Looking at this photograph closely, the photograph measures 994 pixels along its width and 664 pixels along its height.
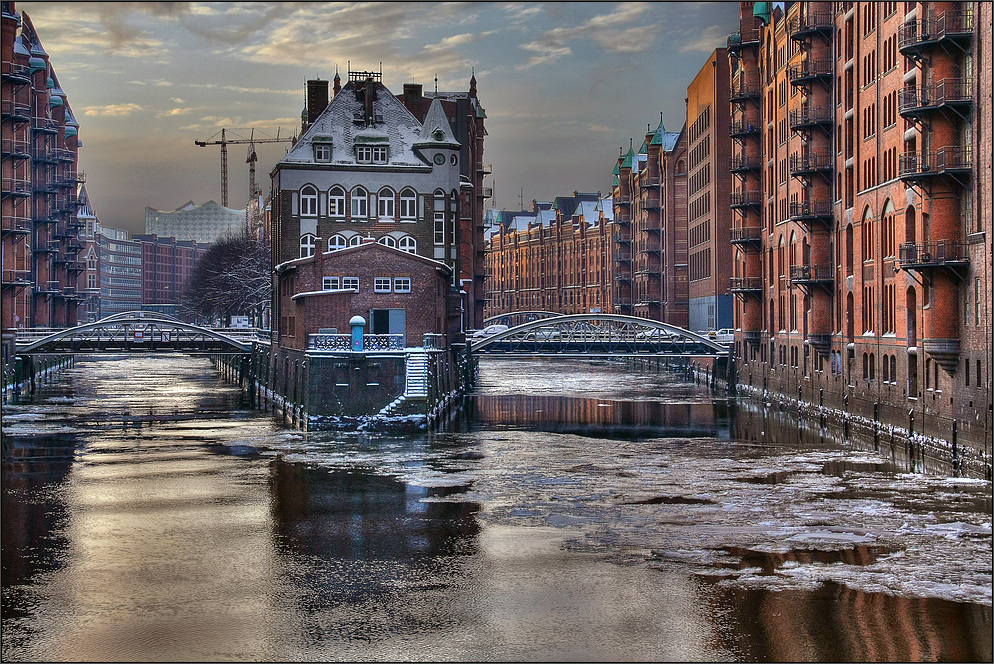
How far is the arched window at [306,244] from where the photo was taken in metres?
75.1

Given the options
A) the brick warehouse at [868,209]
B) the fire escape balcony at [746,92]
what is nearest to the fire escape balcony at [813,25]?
the brick warehouse at [868,209]

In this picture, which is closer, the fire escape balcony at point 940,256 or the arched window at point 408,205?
the fire escape balcony at point 940,256

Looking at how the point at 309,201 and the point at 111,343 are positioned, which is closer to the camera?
the point at 111,343

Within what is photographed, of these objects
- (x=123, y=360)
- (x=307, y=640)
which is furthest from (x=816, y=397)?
(x=123, y=360)

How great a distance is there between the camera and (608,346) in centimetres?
7838

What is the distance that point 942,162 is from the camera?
4222 cm

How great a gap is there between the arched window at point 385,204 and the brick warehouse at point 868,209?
2264 centimetres

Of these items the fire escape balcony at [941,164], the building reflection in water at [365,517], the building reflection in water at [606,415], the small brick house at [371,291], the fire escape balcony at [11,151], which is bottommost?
the building reflection in water at [365,517]

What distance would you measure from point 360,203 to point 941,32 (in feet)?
140

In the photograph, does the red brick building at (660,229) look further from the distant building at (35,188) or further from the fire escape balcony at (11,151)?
the fire escape balcony at (11,151)

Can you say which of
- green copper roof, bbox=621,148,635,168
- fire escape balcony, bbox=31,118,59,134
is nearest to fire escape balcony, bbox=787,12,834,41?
fire escape balcony, bbox=31,118,59,134

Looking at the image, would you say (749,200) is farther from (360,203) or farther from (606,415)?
(360,203)

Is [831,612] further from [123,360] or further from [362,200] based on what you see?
[123,360]

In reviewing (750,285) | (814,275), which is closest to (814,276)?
(814,275)
